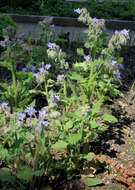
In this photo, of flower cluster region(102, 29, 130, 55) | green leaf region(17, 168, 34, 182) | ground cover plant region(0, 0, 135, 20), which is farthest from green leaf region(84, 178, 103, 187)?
ground cover plant region(0, 0, 135, 20)

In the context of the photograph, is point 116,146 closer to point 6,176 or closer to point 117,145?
point 117,145

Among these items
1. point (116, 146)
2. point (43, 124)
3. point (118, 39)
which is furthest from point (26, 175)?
point (118, 39)

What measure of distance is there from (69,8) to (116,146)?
15.6 feet

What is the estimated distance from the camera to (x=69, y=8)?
6.56m

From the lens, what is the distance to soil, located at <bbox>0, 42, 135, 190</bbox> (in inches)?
85.0

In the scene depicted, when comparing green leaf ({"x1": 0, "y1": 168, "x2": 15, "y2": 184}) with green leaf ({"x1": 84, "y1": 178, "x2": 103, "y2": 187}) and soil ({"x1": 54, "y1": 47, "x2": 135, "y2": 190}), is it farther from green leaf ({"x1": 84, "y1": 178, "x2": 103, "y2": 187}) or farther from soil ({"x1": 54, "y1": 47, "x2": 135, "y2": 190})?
green leaf ({"x1": 84, "y1": 178, "x2": 103, "y2": 187})

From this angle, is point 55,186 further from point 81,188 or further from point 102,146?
point 102,146

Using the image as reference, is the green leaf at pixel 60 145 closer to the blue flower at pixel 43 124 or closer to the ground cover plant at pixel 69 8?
the blue flower at pixel 43 124

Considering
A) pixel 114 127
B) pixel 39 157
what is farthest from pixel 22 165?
pixel 114 127

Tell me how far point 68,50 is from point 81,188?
260 centimetres

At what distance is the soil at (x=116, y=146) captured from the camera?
7.09 feet

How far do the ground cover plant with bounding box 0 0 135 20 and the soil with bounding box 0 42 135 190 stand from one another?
334cm

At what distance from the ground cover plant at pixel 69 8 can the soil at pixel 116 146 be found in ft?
11.0

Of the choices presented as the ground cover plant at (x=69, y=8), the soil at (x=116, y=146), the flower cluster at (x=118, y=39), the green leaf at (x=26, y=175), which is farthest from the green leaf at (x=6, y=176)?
the ground cover plant at (x=69, y=8)
